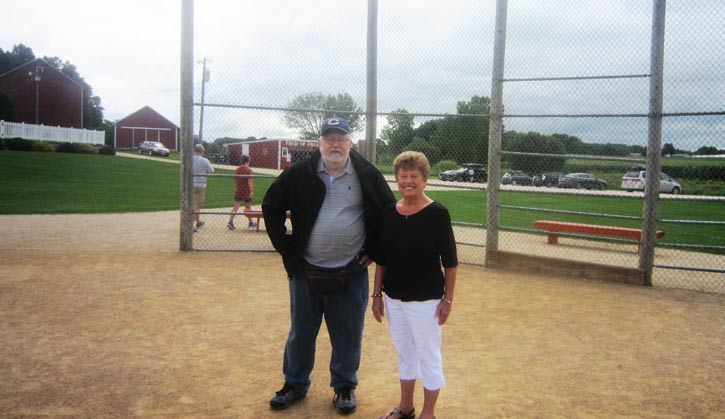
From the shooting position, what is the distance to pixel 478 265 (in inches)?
348

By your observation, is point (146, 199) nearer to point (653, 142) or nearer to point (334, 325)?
point (653, 142)

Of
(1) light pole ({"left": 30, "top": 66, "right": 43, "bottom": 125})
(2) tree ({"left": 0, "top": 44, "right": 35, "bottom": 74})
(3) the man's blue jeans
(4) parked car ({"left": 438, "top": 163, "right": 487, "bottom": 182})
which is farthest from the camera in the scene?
(2) tree ({"left": 0, "top": 44, "right": 35, "bottom": 74})

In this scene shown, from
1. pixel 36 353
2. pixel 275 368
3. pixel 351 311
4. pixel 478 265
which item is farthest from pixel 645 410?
pixel 478 265

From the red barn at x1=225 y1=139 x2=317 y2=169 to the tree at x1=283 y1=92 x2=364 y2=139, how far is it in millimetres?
224

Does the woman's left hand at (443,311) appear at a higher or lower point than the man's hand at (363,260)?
lower

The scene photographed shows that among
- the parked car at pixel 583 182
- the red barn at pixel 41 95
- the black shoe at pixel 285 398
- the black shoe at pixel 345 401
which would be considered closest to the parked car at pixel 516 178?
the parked car at pixel 583 182

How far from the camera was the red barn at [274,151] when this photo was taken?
974cm

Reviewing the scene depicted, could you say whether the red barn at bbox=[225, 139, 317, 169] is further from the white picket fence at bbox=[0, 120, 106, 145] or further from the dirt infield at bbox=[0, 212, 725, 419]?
the white picket fence at bbox=[0, 120, 106, 145]

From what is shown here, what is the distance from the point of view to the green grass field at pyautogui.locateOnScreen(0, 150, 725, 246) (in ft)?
48.9

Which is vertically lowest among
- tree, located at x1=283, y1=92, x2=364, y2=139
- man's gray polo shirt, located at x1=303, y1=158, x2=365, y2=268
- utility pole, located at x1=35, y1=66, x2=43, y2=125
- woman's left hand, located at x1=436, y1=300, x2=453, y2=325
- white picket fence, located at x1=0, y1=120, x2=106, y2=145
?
woman's left hand, located at x1=436, y1=300, x2=453, y2=325

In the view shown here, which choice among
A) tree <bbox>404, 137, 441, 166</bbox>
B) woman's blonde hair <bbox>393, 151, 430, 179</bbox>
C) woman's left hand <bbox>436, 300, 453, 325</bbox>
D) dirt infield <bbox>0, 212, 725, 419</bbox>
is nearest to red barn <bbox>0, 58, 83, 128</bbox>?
tree <bbox>404, 137, 441, 166</bbox>

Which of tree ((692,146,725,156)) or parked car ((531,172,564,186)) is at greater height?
tree ((692,146,725,156))

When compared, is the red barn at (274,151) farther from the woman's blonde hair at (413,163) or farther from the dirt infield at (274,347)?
the woman's blonde hair at (413,163)

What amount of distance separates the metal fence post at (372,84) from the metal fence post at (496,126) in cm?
184
